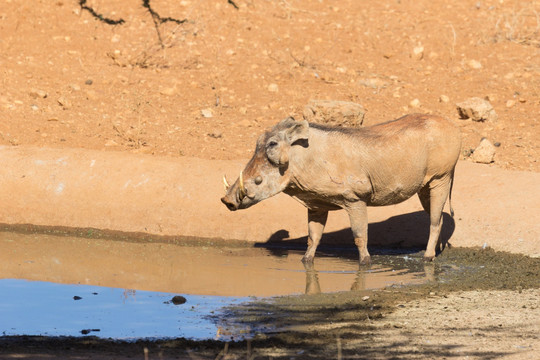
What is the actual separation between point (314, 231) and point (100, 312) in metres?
2.78

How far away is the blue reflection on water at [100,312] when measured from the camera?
629 cm

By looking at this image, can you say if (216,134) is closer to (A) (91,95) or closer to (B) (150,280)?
(A) (91,95)

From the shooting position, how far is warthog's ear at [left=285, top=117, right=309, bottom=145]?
841 centimetres

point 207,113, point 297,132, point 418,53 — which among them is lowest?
point 297,132

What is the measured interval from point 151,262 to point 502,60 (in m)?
9.58

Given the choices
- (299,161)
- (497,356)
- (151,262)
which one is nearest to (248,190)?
(299,161)

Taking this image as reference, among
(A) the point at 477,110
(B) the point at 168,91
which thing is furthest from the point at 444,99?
(B) the point at 168,91

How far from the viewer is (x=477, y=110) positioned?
14.2 metres

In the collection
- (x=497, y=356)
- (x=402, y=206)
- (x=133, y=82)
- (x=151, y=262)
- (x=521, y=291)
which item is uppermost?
(x=133, y=82)

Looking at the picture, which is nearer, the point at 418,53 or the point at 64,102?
the point at 64,102

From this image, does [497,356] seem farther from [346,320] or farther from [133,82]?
[133,82]

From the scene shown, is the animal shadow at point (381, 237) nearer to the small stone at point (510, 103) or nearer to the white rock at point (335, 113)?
the white rock at point (335, 113)

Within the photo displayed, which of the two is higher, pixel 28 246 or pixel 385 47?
pixel 385 47

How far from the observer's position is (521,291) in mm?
7504
